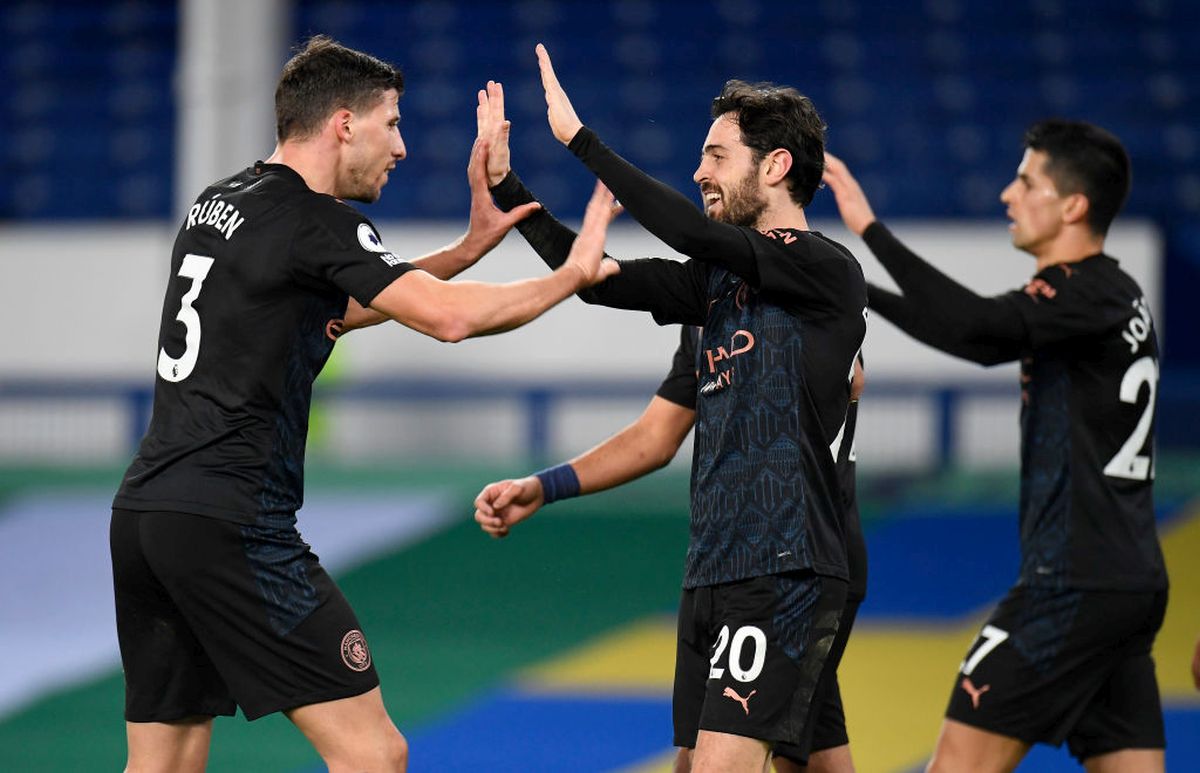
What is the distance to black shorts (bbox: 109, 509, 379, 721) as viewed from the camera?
425 cm

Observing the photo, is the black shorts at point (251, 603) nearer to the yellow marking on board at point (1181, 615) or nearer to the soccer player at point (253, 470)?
the soccer player at point (253, 470)

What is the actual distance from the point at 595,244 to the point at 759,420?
0.62 meters

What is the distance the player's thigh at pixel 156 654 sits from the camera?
14.4 feet

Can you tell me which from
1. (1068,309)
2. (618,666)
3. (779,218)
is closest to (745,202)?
(779,218)

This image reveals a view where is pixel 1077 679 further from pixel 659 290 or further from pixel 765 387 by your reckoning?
pixel 659 290

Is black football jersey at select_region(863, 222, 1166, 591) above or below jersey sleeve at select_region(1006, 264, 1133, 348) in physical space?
below

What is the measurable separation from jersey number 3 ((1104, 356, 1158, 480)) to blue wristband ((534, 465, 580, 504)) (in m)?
1.52

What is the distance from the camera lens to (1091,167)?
5055mm

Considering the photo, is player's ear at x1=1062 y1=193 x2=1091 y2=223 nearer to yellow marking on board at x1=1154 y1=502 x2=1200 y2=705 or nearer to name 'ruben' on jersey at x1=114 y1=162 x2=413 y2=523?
name 'ruben' on jersey at x1=114 y1=162 x2=413 y2=523

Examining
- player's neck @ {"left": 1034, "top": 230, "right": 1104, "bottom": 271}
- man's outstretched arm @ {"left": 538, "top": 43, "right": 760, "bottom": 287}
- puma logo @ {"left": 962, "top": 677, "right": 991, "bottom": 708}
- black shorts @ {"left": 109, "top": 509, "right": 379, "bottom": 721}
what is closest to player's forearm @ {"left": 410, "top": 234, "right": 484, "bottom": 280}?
man's outstretched arm @ {"left": 538, "top": 43, "right": 760, "bottom": 287}

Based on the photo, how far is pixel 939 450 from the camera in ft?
42.3

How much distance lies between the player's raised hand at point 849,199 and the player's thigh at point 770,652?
1474mm

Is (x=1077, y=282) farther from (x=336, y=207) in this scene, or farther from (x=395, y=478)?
(x=395, y=478)

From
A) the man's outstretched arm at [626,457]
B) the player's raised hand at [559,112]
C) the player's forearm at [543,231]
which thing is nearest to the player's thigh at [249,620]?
the man's outstretched arm at [626,457]
